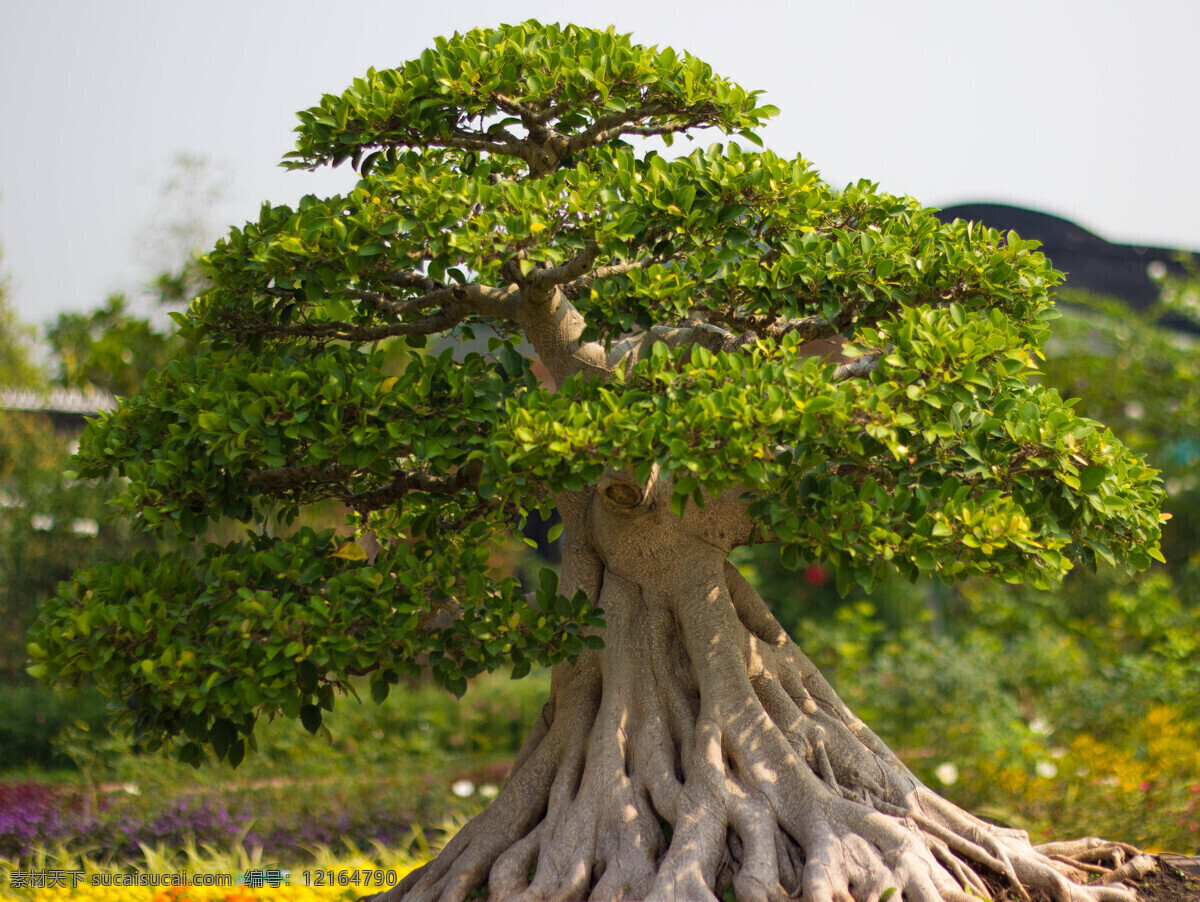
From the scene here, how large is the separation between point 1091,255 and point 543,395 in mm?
10148

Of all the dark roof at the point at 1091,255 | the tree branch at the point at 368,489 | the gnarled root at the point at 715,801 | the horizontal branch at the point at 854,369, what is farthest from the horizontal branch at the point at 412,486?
the dark roof at the point at 1091,255

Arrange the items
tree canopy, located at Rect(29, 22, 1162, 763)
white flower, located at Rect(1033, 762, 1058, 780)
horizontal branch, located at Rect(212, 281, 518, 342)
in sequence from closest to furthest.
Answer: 1. tree canopy, located at Rect(29, 22, 1162, 763)
2. horizontal branch, located at Rect(212, 281, 518, 342)
3. white flower, located at Rect(1033, 762, 1058, 780)

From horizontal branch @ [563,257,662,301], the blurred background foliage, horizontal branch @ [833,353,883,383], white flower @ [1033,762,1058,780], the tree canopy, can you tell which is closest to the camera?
the tree canopy

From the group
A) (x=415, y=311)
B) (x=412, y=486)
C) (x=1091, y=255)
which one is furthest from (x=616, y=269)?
(x=1091, y=255)

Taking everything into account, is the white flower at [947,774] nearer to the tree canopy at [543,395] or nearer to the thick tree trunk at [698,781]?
the thick tree trunk at [698,781]

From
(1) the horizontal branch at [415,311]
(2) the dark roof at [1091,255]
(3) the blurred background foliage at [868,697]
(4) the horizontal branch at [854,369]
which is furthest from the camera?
(2) the dark roof at [1091,255]

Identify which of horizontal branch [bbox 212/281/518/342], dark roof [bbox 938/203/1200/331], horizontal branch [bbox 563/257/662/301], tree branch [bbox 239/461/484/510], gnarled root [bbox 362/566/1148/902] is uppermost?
dark roof [bbox 938/203/1200/331]

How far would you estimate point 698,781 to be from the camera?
10.1 ft

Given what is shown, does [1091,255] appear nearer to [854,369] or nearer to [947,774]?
[947,774]

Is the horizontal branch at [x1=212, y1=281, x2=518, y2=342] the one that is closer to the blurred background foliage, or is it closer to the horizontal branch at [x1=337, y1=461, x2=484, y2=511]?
the horizontal branch at [x1=337, y1=461, x2=484, y2=511]

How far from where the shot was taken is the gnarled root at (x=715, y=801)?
2.86 metres

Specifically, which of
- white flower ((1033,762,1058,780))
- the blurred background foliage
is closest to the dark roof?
the blurred background foliage

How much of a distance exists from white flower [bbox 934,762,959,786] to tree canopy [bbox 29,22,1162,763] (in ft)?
10.5

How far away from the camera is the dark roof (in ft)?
30.7
